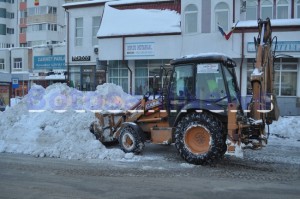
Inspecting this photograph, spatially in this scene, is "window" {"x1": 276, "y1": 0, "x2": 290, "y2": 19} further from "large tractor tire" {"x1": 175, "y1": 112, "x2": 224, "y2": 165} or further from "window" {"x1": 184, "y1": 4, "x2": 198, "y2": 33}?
"large tractor tire" {"x1": 175, "y1": 112, "x2": 224, "y2": 165}

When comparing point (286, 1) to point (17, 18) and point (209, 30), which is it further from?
point (17, 18)

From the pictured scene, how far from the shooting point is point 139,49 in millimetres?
26016

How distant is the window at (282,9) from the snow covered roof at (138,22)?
5.92m

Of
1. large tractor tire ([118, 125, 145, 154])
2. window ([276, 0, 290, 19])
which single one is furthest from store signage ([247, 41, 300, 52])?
large tractor tire ([118, 125, 145, 154])

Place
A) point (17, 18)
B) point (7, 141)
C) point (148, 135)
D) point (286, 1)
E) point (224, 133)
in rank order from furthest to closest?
point (17, 18) → point (286, 1) → point (7, 141) → point (148, 135) → point (224, 133)

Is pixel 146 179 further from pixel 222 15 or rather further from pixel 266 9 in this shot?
pixel 266 9

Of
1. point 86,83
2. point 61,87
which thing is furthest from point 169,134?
point 86,83

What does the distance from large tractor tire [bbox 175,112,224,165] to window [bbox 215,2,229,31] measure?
1578 cm

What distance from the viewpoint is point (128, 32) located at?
2620 cm

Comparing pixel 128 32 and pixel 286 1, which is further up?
pixel 286 1

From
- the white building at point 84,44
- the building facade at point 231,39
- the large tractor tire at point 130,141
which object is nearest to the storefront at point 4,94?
Result: the building facade at point 231,39

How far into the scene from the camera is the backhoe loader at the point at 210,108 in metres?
9.57

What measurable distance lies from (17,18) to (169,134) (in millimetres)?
65262

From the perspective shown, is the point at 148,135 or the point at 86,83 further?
the point at 86,83
